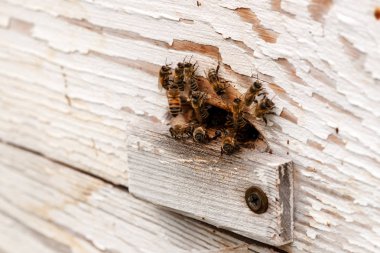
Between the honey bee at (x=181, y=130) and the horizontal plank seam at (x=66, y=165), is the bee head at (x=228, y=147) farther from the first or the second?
the horizontal plank seam at (x=66, y=165)

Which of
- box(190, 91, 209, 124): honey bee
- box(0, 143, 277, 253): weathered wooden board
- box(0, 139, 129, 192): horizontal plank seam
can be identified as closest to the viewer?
box(190, 91, 209, 124): honey bee

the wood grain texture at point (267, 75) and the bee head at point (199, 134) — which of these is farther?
the bee head at point (199, 134)

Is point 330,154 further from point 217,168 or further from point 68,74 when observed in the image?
point 68,74

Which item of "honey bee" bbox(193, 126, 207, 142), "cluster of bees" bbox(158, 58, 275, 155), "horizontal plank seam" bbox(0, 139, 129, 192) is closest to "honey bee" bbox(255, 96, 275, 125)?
"cluster of bees" bbox(158, 58, 275, 155)

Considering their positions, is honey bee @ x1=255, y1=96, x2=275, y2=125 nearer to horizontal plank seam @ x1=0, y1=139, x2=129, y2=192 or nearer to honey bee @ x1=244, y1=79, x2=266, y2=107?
honey bee @ x1=244, y1=79, x2=266, y2=107

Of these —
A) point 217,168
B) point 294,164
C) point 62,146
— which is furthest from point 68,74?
point 294,164

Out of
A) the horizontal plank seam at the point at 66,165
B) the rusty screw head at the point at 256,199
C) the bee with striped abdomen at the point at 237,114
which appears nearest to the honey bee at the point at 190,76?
the bee with striped abdomen at the point at 237,114

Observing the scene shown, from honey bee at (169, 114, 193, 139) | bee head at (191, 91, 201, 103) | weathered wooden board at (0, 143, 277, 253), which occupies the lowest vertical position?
weathered wooden board at (0, 143, 277, 253)
